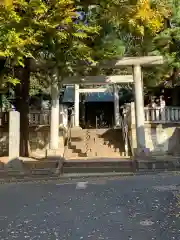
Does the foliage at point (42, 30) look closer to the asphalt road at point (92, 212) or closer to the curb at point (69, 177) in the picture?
the curb at point (69, 177)

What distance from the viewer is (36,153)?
68.7 ft

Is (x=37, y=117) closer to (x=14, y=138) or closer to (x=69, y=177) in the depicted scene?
(x=14, y=138)

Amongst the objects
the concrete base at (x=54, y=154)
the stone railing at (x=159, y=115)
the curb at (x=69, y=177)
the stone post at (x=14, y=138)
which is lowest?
the curb at (x=69, y=177)

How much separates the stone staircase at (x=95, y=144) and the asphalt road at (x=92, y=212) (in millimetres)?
9220

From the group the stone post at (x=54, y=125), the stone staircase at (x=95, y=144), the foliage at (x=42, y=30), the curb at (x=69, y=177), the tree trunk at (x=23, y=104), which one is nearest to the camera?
the foliage at (x=42, y=30)

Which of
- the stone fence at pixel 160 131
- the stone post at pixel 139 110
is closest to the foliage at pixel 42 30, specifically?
the stone post at pixel 139 110

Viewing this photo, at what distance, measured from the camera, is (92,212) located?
23.4 ft

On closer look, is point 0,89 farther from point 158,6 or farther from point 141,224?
point 141,224

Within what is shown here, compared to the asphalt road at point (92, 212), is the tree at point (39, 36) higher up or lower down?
higher up

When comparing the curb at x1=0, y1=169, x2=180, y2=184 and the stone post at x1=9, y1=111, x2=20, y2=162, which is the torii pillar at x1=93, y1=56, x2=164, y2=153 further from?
the stone post at x1=9, y1=111, x2=20, y2=162

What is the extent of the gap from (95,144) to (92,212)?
48.4 ft

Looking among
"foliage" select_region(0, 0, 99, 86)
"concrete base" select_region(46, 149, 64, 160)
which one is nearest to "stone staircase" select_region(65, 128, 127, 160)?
"concrete base" select_region(46, 149, 64, 160)

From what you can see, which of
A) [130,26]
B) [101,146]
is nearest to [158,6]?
[130,26]

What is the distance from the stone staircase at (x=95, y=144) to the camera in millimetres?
20109
